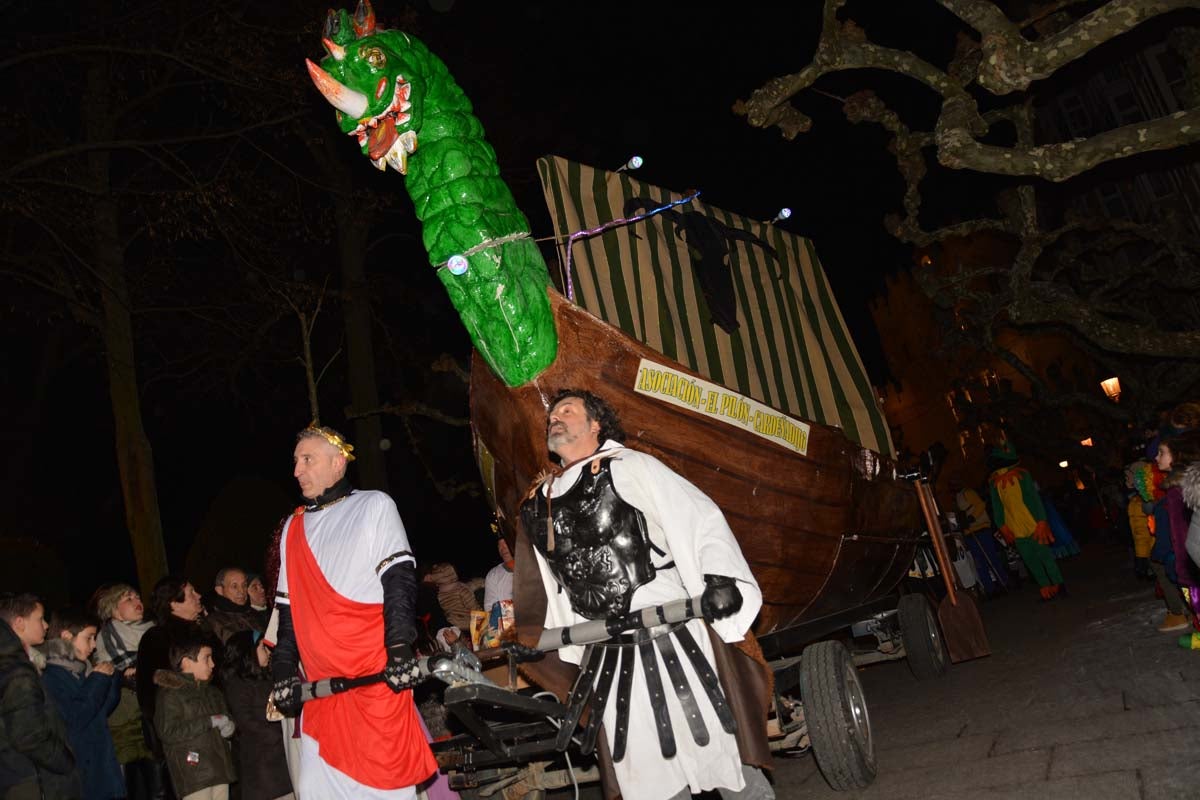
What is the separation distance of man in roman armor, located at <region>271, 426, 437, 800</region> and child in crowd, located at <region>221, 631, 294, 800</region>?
166cm

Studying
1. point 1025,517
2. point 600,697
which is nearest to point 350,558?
Answer: point 600,697

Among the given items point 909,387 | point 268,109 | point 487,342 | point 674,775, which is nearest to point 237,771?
point 487,342

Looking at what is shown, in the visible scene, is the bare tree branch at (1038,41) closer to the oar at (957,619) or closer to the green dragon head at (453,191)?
the oar at (957,619)

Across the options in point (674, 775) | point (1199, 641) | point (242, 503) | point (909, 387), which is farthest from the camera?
point (909, 387)

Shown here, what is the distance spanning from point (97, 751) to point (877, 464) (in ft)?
17.2

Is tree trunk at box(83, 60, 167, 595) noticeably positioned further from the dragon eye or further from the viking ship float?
the dragon eye

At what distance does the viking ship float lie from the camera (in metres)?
4.47

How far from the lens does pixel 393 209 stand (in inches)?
606

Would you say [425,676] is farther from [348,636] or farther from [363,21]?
[363,21]

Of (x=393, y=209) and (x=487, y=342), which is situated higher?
(x=393, y=209)

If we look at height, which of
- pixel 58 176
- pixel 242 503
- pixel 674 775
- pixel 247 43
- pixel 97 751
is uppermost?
pixel 247 43

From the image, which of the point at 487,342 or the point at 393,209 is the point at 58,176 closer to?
the point at 393,209

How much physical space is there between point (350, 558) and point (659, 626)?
1.35 m

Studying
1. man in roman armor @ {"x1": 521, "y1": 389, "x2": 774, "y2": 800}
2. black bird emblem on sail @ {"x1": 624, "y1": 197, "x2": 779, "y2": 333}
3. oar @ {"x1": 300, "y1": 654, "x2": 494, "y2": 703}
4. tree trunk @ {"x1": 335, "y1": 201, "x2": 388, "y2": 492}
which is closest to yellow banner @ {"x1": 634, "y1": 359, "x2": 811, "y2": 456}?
man in roman armor @ {"x1": 521, "y1": 389, "x2": 774, "y2": 800}
